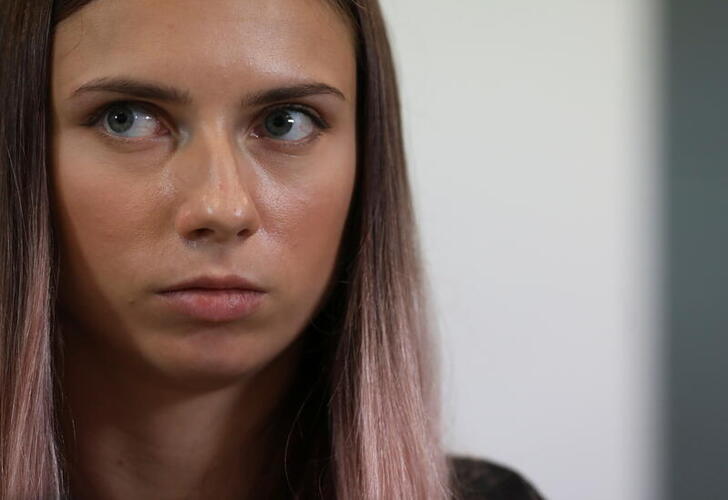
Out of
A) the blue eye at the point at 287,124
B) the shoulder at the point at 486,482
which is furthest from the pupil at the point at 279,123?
the shoulder at the point at 486,482

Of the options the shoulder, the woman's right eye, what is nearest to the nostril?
the woman's right eye

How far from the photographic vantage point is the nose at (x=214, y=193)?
2.37 feet

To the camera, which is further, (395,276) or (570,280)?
(570,280)

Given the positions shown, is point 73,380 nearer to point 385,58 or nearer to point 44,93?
point 44,93

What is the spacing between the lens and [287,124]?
81 centimetres

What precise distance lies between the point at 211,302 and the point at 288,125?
0.62 ft

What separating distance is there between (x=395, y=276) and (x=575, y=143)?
41 cm

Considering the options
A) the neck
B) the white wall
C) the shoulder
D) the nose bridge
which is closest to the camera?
the nose bridge

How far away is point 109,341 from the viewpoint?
0.80 meters

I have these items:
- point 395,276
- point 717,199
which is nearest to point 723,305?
point 717,199

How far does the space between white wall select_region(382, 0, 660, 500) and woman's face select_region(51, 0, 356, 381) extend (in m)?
0.38

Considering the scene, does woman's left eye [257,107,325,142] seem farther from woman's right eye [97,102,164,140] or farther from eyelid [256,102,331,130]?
woman's right eye [97,102,164,140]

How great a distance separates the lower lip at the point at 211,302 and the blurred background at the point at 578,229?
43cm

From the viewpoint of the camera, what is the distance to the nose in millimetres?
723
